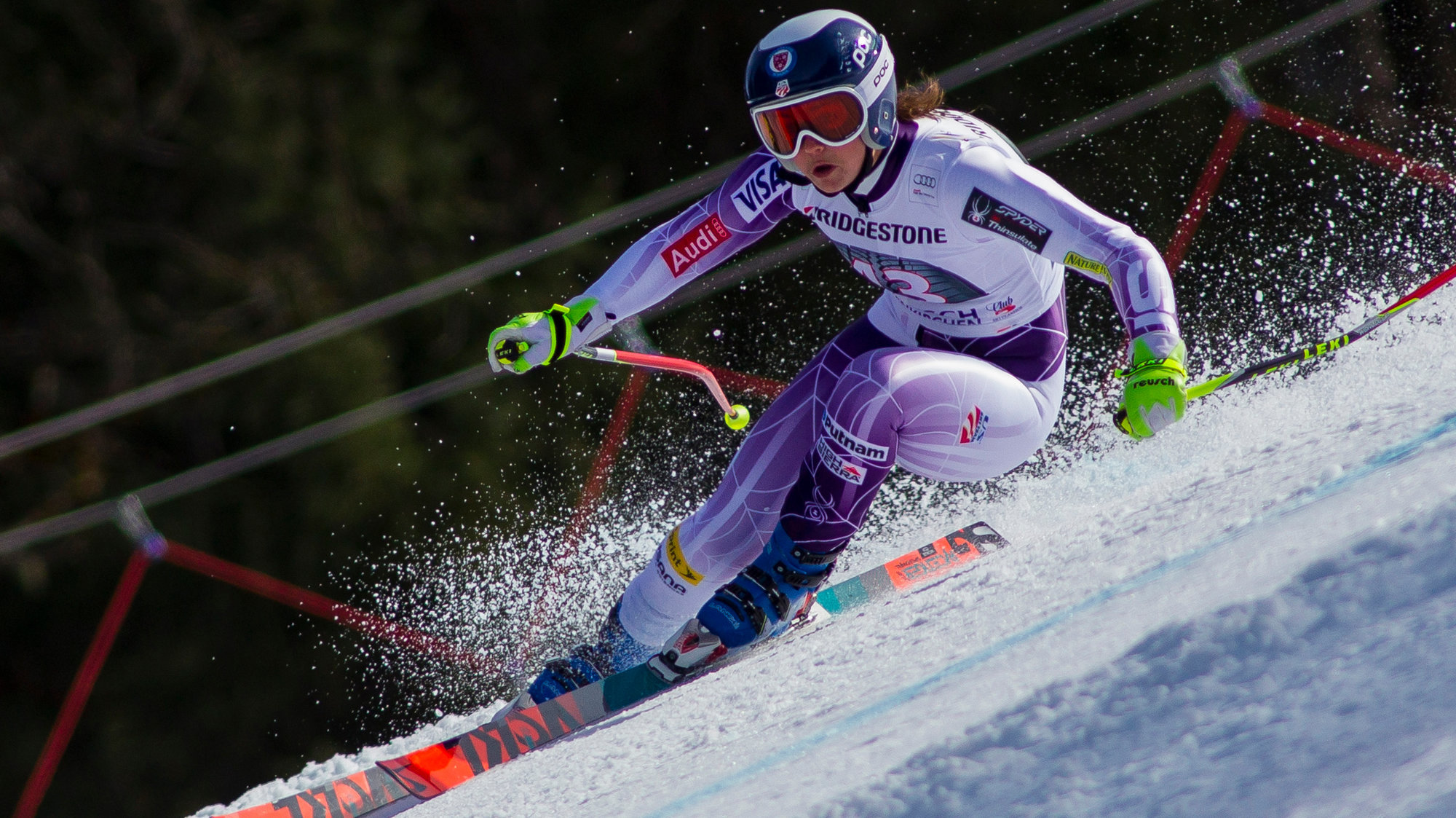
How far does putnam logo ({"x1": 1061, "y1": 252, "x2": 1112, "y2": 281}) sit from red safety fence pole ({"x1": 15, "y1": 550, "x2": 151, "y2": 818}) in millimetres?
4061

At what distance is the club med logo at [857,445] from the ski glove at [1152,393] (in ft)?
1.06

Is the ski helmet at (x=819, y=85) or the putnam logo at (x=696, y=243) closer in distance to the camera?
the ski helmet at (x=819, y=85)

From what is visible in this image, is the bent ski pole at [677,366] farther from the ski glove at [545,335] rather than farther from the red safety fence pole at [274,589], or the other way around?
the red safety fence pole at [274,589]

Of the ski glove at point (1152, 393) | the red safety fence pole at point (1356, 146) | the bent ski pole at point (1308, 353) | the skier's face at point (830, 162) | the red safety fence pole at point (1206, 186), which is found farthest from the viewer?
the red safety fence pole at point (1206, 186)

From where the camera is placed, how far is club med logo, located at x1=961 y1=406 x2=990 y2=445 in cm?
168

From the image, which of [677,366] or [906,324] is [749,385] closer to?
[677,366]

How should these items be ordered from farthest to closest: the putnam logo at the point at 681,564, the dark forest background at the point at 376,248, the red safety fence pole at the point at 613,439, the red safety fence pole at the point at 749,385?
the red safety fence pole at the point at 613,439 < the dark forest background at the point at 376,248 < the red safety fence pole at the point at 749,385 < the putnam logo at the point at 681,564

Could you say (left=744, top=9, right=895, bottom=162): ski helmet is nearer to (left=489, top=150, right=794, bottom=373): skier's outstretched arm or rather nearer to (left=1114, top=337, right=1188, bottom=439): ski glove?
(left=489, top=150, right=794, bottom=373): skier's outstretched arm

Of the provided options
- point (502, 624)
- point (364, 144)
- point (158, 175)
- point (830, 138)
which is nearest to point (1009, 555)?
point (830, 138)

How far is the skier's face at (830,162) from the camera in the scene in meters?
1.62

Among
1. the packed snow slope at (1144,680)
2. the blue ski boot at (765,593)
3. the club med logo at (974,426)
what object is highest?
the club med logo at (974,426)

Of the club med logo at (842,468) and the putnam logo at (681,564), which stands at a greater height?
the putnam logo at (681,564)

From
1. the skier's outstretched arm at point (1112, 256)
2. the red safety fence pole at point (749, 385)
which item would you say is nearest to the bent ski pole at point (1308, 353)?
the skier's outstretched arm at point (1112, 256)

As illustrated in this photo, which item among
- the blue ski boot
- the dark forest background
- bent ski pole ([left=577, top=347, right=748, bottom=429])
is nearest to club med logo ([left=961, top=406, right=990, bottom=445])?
the blue ski boot
